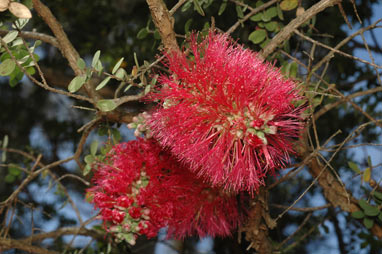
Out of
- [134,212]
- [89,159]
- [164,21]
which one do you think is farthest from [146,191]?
[164,21]

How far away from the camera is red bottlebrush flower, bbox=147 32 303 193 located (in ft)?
3.67

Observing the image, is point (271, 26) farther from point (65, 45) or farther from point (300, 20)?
point (65, 45)

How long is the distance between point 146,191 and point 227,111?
19.3 inches

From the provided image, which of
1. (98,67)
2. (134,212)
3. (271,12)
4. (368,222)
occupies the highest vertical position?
(271,12)

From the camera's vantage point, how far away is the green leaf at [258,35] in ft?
5.69

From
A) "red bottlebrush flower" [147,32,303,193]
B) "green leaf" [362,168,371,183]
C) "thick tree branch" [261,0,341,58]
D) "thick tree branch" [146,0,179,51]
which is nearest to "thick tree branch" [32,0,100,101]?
"thick tree branch" [146,0,179,51]

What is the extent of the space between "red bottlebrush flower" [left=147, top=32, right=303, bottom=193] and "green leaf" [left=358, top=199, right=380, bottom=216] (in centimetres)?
66

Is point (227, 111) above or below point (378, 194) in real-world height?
above

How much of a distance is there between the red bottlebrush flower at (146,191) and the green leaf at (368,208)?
522mm

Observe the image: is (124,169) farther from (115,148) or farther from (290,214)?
(290,214)

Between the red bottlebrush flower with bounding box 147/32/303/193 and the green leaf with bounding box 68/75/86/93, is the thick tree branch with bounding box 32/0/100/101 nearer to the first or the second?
the green leaf with bounding box 68/75/86/93

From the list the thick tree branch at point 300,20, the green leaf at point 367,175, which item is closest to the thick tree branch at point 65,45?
the thick tree branch at point 300,20

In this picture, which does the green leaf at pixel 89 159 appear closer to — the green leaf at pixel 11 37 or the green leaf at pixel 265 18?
the green leaf at pixel 11 37

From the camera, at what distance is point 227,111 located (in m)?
1.14
